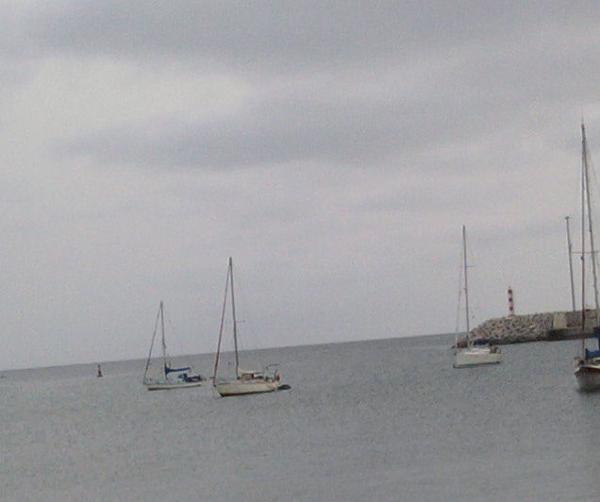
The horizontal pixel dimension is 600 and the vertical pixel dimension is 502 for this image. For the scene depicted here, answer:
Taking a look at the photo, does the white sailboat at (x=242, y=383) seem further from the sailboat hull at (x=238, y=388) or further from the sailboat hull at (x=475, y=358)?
the sailboat hull at (x=475, y=358)

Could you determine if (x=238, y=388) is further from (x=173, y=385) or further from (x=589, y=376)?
(x=589, y=376)

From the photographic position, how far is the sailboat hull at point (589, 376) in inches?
2409

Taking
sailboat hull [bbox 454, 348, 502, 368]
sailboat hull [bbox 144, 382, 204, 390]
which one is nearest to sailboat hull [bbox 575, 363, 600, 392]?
sailboat hull [bbox 454, 348, 502, 368]

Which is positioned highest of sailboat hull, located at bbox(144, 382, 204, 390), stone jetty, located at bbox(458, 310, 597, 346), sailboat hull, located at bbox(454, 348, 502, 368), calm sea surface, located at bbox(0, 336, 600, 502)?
stone jetty, located at bbox(458, 310, 597, 346)

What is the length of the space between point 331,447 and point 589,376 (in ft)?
68.7

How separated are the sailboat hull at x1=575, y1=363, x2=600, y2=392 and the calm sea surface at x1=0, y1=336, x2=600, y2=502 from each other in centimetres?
74

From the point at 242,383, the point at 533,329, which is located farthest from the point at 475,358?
the point at 533,329

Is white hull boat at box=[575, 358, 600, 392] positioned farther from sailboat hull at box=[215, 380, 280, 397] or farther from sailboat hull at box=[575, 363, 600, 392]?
sailboat hull at box=[215, 380, 280, 397]

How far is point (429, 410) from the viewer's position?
62062 millimetres

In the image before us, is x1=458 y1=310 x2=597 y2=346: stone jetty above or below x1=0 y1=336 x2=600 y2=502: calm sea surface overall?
above

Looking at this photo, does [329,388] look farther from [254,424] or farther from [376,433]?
[376,433]

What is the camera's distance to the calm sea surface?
115ft

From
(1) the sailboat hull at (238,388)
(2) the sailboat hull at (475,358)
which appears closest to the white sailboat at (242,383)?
(1) the sailboat hull at (238,388)

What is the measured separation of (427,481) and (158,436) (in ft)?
92.3
